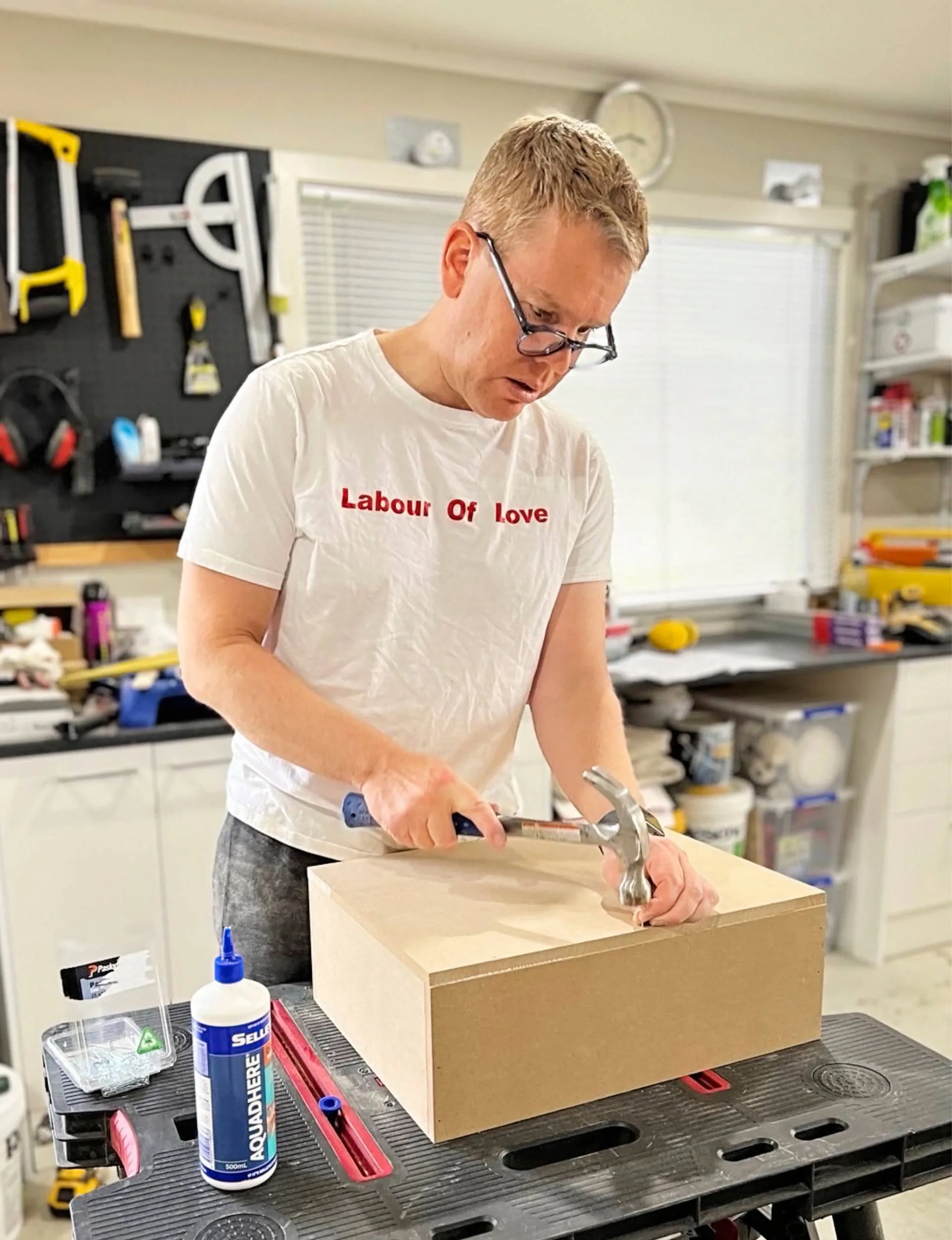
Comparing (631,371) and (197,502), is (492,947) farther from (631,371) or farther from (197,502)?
(631,371)

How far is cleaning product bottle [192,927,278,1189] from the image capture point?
2.65ft

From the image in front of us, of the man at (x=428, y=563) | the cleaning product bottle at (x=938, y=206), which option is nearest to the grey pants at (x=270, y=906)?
the man at (x=428, y=563)

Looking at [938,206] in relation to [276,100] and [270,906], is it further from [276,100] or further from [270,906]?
[270,906]

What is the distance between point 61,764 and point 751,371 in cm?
240

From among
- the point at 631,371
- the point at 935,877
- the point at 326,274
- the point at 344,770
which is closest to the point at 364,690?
the point at 344,770

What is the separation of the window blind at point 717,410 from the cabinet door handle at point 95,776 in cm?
144

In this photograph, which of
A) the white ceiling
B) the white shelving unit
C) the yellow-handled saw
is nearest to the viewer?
the yellow-handled saw

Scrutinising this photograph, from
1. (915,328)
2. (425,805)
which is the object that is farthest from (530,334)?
(915,328)

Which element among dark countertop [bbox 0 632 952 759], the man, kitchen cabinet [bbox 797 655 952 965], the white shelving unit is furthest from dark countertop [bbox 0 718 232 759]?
the white shelving unit

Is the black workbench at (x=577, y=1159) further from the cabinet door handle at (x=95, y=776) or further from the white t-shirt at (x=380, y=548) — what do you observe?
A: the cabinet door handle at (x=95, y=776)

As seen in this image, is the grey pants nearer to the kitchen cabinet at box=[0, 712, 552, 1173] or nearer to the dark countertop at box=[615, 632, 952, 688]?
the kitchen cabinet at box=[0, 712, 552, 1173]

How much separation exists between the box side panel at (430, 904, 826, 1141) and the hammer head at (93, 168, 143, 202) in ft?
7.26

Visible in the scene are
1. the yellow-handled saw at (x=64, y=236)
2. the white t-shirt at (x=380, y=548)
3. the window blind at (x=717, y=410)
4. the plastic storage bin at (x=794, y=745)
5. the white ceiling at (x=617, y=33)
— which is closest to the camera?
the white t-shirt at (x=380, y=548)

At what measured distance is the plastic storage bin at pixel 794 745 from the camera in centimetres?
304
